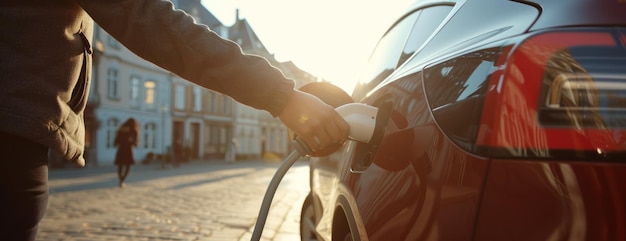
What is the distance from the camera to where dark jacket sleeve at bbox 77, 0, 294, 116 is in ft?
4.82

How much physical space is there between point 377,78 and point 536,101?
1.47m

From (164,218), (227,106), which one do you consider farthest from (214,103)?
(164,218)

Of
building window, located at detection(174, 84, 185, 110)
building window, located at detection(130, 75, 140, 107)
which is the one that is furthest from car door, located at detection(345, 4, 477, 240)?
building window, located at detection(174, 84, 185, 110)

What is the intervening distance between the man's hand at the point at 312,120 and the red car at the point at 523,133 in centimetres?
19

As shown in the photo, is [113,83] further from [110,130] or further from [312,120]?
[312,120]

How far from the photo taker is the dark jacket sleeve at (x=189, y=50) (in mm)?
1470

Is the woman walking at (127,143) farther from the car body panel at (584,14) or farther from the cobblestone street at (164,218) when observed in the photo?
the car body panel at (584,14)

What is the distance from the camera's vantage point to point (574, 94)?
3.68ft

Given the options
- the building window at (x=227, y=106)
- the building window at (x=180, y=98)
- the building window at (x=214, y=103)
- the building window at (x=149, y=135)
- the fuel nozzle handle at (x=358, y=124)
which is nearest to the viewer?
the fuel nozzle handle at (x=358, y=124)

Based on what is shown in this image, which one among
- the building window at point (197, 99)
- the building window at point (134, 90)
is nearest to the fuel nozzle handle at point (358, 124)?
the building window at point (134, 90)

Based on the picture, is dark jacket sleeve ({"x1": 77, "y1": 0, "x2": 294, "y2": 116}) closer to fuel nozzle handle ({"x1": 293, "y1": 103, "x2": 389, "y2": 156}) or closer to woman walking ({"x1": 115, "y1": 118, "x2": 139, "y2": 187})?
fuel nozzle handle ({"x1": 293, "y1": 103, "x2": 389, "y2": 156})

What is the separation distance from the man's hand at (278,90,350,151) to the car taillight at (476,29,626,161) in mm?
452

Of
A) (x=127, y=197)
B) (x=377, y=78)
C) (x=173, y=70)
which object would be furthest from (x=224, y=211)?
(x=173, y=70)

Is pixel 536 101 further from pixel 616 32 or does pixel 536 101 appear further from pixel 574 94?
pixel 616 32
